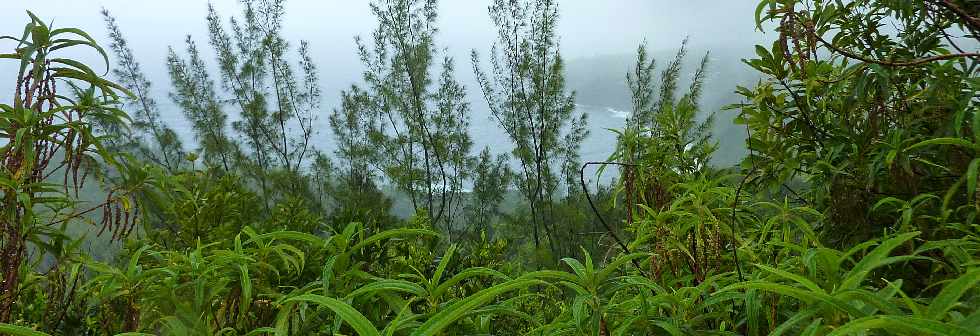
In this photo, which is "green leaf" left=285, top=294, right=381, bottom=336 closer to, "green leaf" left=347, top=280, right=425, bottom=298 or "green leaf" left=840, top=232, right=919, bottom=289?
"green leaf" left=347, top=280, right=425, bottom=298

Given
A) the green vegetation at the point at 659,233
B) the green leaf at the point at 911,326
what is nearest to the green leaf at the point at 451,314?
the green vegetation at the point at 659,233

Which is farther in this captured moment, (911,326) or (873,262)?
(873,262)

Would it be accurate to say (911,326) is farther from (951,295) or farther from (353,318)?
(353,318)

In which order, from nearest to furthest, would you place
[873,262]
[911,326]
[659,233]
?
1. [911,326]
2. [873,262]
3. [659,233]

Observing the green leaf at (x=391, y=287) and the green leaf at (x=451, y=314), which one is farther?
the green leaf at (x=391, y=287)

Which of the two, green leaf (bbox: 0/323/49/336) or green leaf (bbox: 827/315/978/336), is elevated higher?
green leaf (bbox: 0/323/49/336)

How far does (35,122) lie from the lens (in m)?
0.60

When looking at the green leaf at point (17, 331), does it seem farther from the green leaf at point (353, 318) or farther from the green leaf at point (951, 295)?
the green leaf at point (951, 295)

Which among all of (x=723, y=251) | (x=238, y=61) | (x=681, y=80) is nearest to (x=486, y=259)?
(x=723, y=251)

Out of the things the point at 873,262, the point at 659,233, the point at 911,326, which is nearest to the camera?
the point at 911,326

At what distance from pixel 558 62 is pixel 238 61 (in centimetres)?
472

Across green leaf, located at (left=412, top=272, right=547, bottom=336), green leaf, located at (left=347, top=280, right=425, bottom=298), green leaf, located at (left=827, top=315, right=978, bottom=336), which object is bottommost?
green leaf, located at (left=827, top=315, right=978, bottom=336)

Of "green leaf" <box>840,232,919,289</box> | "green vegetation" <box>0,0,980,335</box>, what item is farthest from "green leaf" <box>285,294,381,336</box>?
"green leaf" <box>840,232,919,289</box>

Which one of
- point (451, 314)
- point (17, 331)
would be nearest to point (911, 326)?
point (451, 314)
